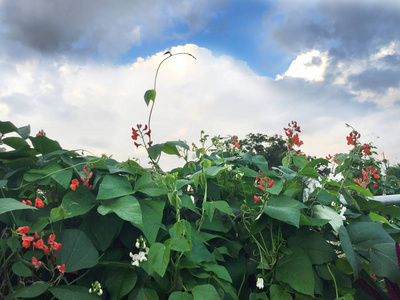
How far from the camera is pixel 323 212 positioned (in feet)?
4.62

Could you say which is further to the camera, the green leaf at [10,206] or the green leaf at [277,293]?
the green leaf at [277,293]

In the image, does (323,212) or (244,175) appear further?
(244,175)

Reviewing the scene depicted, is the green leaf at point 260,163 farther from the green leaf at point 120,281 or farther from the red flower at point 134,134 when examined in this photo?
the green leaf at point 120,281

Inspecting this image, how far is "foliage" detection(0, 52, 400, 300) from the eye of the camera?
1.18 meters

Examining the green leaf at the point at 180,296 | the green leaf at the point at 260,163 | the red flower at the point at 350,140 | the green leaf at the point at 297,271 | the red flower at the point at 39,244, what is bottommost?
the green leaf at the point at 180,296

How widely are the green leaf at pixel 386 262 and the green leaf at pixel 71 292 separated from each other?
3.10 feet

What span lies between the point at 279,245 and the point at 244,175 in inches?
12.5

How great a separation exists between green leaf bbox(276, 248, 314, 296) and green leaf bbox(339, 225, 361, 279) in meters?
0.13

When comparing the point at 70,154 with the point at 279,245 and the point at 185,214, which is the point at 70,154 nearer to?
the point at 185,214

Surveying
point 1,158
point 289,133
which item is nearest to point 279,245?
point 289,133

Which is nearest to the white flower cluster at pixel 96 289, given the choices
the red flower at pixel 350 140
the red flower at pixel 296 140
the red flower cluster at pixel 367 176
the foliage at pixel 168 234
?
the foliage at pixel 168 234

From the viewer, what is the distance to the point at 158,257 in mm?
1101

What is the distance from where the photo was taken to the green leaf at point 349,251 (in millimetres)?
1289

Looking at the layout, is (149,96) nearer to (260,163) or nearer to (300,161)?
(260,163)
